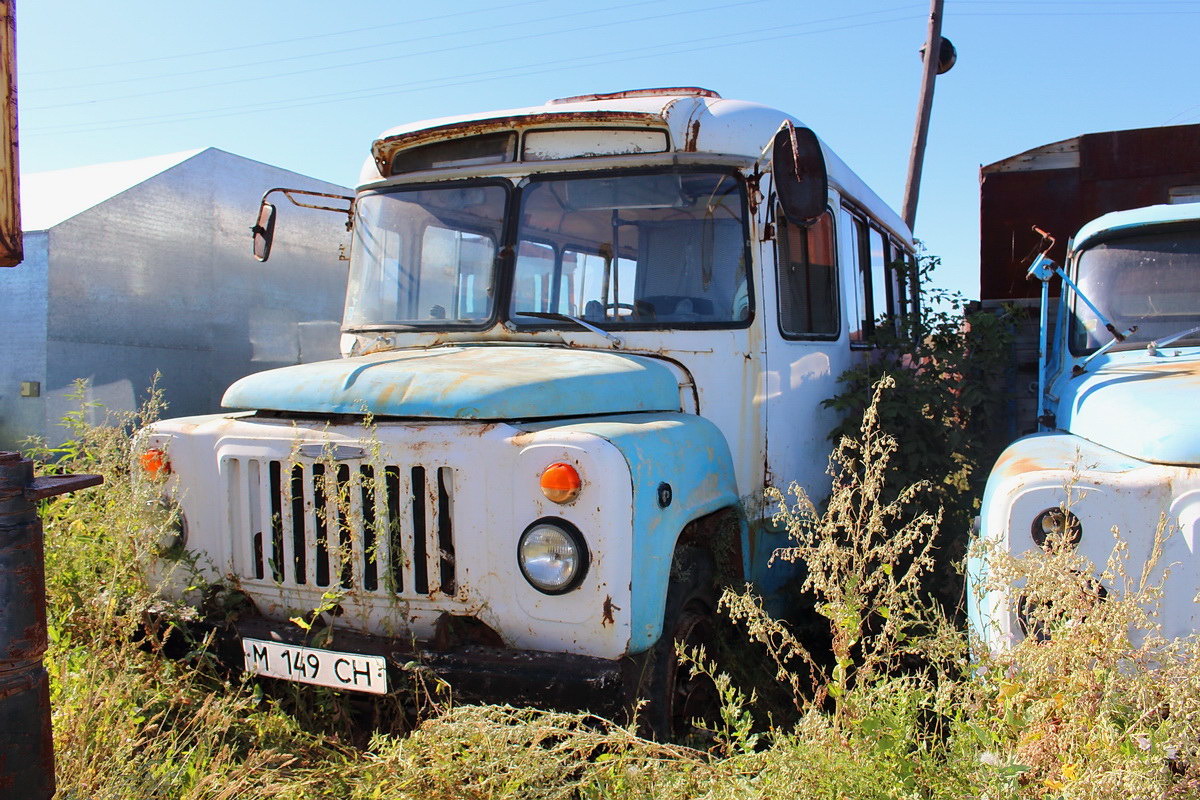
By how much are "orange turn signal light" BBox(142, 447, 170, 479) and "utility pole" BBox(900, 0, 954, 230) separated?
11227 mm

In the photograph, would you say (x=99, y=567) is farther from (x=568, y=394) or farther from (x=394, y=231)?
(x=568, y=394)

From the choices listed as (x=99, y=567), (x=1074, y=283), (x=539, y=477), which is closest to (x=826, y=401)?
(x=1074, y=283)

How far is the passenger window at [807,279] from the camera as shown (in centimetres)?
408

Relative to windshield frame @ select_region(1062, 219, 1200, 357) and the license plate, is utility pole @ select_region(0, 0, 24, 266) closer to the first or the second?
the license plate

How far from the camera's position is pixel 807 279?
4324 millimetres

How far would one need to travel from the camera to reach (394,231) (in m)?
4.50

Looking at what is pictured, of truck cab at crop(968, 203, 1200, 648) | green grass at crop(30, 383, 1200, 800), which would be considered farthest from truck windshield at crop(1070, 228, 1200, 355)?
green grass at crop(30, 383, 1200, 800)

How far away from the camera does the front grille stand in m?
3.04

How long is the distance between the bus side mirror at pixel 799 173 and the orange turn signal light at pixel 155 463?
2.58 m

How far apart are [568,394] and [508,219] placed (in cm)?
125

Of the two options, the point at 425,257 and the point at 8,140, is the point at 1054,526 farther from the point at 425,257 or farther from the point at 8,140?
the point at 425,257

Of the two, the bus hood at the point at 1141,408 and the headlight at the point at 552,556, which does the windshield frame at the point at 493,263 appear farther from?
the bus hood at the point at 1141,408

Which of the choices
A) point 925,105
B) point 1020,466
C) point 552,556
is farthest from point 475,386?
point 925,105

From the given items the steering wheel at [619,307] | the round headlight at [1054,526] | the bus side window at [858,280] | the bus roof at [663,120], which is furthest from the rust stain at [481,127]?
the round headlight at [1054,526]
